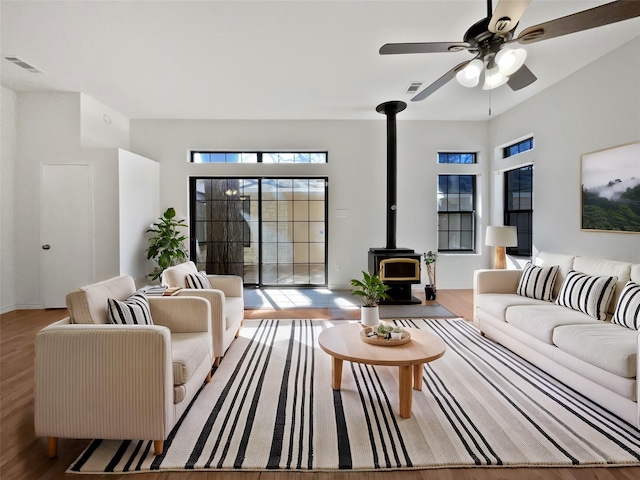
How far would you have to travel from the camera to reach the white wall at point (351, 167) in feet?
19.5

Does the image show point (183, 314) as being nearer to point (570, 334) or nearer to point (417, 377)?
point (417, 377)

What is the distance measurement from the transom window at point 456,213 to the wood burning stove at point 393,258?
1.33 metres

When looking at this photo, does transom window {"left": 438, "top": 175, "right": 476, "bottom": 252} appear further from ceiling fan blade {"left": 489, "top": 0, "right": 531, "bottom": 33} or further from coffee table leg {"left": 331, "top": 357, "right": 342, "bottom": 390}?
coffee table leg {"left": 331, "top": 357, "right": 342, "bottom": 390}

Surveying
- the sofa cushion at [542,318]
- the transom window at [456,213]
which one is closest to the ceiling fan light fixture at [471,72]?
the sofa cushion at [542,318]

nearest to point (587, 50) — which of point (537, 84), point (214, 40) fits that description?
point (537, 84)

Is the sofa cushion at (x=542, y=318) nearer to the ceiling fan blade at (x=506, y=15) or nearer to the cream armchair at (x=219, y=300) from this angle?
the ceiling fan blade at (x=506, y=15)

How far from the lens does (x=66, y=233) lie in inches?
190

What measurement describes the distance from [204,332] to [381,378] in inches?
57.5

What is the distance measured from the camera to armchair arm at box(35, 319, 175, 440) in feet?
5.92

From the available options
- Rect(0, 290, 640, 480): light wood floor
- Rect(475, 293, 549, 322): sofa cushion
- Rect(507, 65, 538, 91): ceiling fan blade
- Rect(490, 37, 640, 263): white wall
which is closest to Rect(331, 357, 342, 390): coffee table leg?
Rect(0, 290, 640, 480): light wood floor

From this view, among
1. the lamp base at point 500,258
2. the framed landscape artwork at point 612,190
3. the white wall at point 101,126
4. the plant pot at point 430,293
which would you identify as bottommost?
the plant pot at point 430,293

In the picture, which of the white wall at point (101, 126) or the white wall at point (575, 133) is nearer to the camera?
the white wall at point (575, 133)

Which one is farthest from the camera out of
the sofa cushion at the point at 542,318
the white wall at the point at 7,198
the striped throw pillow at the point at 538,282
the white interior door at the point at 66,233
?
the white interior door at the point at 66,233

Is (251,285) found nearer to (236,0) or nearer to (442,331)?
(442,331)
